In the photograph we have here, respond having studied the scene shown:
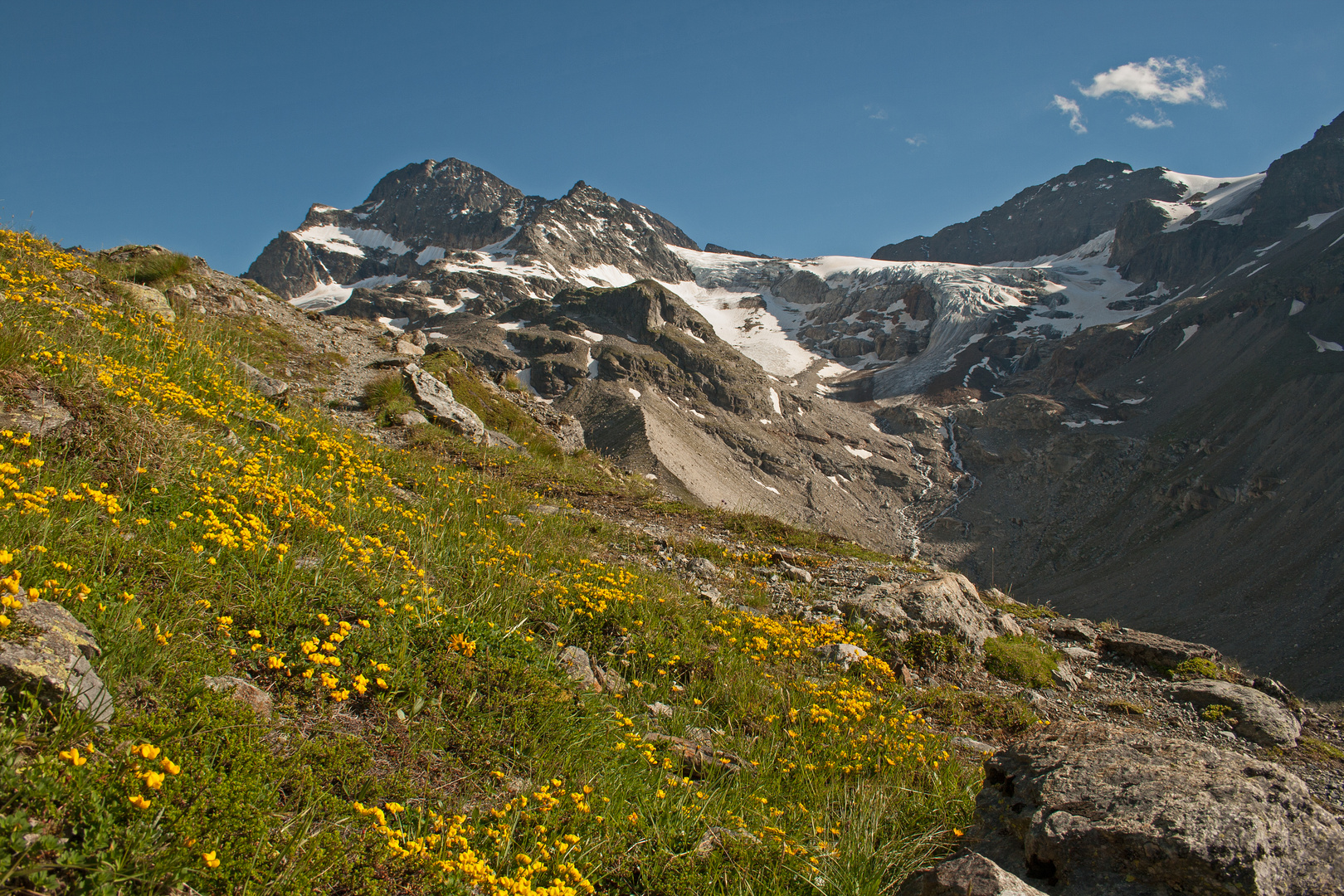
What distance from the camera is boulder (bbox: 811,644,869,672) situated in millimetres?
6605

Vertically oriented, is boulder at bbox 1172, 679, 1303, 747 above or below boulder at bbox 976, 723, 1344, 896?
below

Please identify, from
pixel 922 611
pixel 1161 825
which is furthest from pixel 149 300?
pixel 1161 825

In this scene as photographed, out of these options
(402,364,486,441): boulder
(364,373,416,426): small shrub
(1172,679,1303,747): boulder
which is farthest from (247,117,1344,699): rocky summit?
(1172,679,1303,747): boulder

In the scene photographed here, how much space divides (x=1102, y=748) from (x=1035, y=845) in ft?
3.25

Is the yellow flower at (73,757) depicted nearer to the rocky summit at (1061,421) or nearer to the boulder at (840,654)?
the boulder at (840,654)

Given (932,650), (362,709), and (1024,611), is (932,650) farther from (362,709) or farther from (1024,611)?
(362,709)

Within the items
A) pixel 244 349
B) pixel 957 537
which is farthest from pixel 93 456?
pixel 957 537

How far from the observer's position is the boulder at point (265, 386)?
33.5 ft

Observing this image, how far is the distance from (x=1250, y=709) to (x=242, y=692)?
10.7 m

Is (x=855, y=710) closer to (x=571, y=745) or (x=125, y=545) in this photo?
(x=571, y=745)

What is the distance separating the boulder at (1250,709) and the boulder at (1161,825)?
543cm

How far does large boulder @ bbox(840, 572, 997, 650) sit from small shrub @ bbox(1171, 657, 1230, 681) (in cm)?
253

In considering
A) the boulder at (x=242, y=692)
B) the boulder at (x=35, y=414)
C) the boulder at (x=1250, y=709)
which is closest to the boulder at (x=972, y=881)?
the boulder at (x=242, y=692)

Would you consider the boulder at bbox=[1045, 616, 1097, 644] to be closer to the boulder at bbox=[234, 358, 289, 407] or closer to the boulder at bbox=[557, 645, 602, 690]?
the boulder at bbox=[557, 645, 602, 690]
